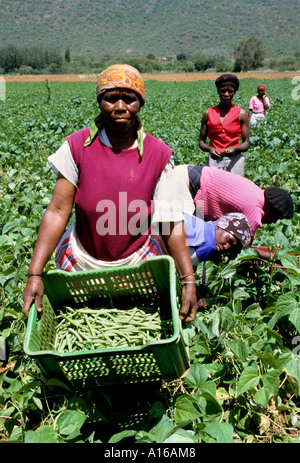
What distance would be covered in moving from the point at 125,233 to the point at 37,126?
25.5 feet

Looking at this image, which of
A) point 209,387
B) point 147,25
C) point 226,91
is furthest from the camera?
point 147,25

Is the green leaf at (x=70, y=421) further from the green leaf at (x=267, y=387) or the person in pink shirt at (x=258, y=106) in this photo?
the person in pink shirt at (x=258, y=106)

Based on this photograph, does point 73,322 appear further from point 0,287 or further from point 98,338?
point 0,287

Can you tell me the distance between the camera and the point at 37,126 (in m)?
8.93

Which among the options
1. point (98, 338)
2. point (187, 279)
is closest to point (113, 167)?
point (187, 279)

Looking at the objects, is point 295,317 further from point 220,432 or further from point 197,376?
point 220,432

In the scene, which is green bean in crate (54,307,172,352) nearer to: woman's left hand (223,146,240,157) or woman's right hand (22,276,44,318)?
woman's right hand (22,276,44,318)

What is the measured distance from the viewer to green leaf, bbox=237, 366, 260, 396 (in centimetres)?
172

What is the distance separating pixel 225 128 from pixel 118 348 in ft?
9.41

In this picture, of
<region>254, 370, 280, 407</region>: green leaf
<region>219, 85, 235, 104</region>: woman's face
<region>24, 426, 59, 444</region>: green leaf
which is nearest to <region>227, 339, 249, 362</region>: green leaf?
<region>254, 370, 280, 407</region>: green leaf

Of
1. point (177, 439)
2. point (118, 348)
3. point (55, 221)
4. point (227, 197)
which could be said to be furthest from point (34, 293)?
point (227, 197)

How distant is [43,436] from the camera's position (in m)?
1.53

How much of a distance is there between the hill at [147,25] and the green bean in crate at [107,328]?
96.0 m

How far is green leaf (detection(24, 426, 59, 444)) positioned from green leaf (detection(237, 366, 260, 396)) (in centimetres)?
74
